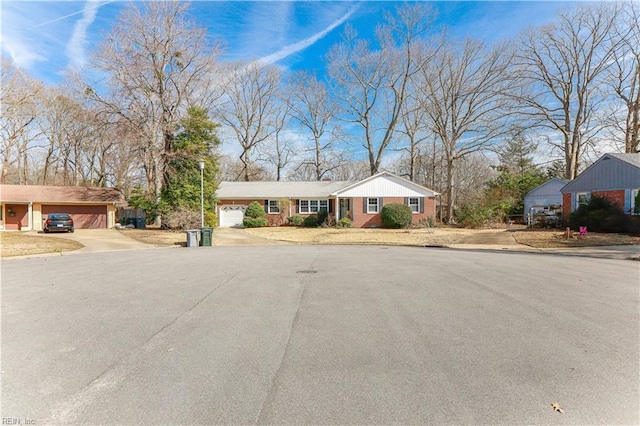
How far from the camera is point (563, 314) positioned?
5.50m

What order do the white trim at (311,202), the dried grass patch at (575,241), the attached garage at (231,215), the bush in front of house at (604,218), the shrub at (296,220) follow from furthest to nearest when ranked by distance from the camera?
the white trim at (311,202) < the attached garage at (231,215) < the shrub at (296,220) < the bush in front of house at (604,218) < the dried grass patch at (575,241)

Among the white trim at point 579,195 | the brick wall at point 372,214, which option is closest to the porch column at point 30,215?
the brick wall at point 372,214

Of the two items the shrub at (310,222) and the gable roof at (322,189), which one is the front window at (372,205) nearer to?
the gable roof at (322,189)

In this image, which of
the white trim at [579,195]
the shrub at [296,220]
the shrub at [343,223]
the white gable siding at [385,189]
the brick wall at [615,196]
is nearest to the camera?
the brick wall at [615,196]

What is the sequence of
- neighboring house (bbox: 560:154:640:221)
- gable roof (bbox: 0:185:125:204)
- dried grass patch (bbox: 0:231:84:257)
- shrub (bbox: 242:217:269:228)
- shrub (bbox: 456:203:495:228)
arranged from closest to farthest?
dried grass patch (bbox: 0:231:84:257) < neighboring house (bbox: 560:154:640:221) < shrub (bbox: 456:203:495:228) < gable roof (bbox: 0:185:125:204) < shrub (bbox: 242:217:269:228)

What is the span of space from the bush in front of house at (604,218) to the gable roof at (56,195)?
121 feet

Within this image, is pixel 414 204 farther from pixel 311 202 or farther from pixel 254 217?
pixel 254 217

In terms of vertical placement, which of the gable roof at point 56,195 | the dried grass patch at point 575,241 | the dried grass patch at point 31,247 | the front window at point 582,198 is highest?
the gable roof at point 56,195

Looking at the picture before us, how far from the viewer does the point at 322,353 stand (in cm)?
404

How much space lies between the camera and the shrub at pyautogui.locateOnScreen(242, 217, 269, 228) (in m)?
31.9

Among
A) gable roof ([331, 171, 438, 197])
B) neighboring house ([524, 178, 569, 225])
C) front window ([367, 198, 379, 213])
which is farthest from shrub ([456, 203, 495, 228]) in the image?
front window ([367, 198, 379, 213])

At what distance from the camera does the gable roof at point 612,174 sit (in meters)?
20.7

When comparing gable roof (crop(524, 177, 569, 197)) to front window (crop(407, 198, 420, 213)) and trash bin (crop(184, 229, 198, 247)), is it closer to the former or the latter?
front window (crop(407, 198, 420, 213))

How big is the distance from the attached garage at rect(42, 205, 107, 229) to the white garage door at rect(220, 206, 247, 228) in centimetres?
1066
